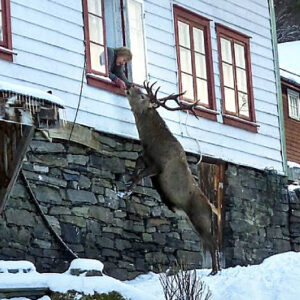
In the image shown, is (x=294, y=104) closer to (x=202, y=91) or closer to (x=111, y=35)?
(x=202, y=91)

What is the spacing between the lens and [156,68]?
16.5 m

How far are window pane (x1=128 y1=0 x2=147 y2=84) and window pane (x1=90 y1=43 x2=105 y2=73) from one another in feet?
2.54

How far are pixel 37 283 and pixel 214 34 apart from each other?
886 centimetres

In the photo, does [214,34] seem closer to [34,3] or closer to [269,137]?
[269,137]

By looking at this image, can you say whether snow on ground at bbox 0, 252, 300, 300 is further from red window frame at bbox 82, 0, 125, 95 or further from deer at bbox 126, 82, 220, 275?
red window frame at bbox 82, 0, 125, 95

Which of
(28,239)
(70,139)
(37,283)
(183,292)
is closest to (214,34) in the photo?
(70,139)

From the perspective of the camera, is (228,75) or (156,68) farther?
(228,75)

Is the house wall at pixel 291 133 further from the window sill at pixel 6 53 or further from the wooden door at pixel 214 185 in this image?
the window sill at pixel 6 53

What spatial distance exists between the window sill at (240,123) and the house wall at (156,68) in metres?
0.09

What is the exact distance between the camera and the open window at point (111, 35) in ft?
49.7

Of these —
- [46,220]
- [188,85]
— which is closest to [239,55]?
[188,85]

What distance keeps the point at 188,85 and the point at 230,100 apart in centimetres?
125

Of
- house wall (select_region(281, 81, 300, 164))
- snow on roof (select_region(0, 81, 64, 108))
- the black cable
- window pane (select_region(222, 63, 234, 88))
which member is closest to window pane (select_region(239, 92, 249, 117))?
window pane (select_region(222, 63, 234, 88))

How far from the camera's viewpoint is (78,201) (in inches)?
574
